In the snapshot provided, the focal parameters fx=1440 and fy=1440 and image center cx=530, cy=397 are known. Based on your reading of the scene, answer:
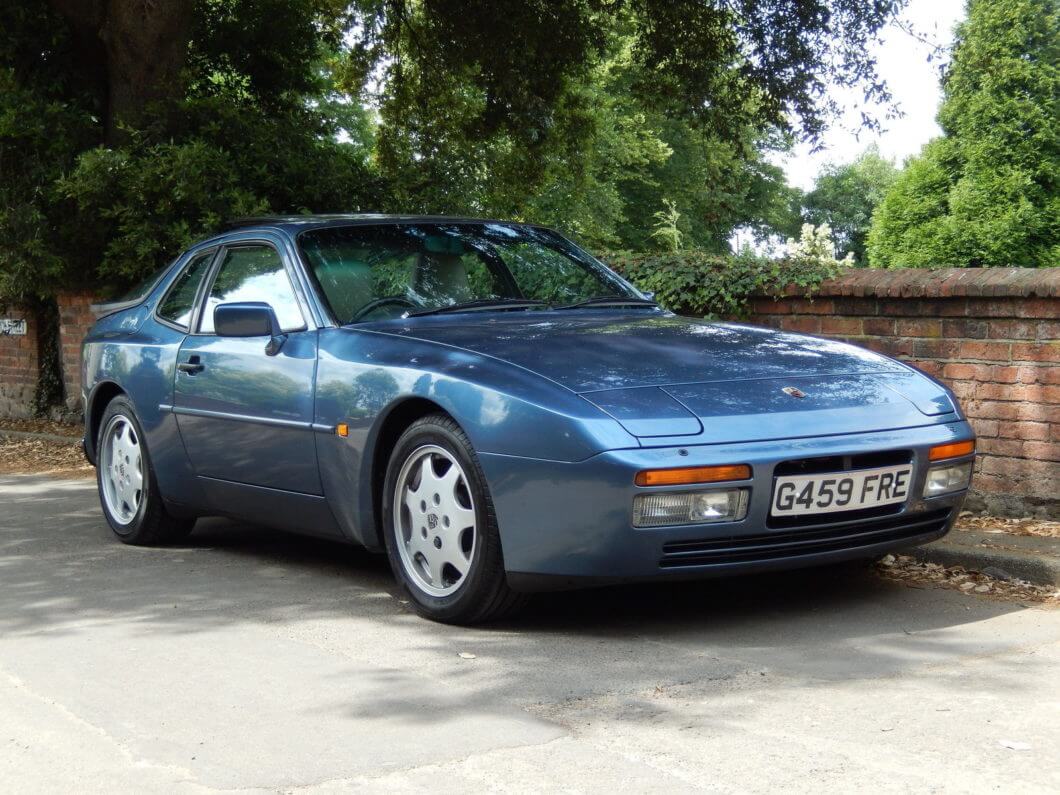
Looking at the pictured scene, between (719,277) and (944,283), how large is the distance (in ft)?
4.83

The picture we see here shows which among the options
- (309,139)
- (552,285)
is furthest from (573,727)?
(309,139)

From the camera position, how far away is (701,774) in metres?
3.39

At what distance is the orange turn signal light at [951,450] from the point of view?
5020mm

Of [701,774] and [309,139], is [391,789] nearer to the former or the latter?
[701,774]

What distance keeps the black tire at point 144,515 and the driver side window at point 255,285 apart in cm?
71

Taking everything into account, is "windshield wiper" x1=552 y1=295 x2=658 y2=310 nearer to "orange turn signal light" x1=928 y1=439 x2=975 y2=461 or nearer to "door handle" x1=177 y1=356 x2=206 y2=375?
"door handle" x1=177 y1=356 x2=206 y2=375

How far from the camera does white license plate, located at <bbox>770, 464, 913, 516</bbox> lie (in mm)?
4660

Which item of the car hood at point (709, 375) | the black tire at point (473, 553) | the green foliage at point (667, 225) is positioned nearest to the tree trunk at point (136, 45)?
the car hood at point (709, 375)

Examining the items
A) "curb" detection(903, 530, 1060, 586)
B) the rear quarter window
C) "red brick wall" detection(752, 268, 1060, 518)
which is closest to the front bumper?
"curb" detection(903, 530, 1060, 586)

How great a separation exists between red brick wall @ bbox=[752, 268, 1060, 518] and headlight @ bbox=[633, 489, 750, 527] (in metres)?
2.83

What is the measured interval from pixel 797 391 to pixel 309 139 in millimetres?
9364

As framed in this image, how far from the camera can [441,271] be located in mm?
6156

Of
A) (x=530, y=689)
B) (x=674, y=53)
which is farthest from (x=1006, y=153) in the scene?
(x=530, y=689)

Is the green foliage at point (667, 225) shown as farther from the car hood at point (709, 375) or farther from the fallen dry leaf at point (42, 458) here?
the car hood at point (709, 375)
